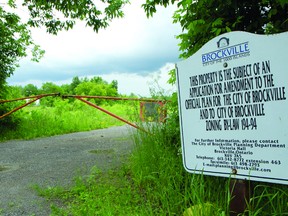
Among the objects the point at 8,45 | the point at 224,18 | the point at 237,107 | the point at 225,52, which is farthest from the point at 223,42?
the point at 8,45

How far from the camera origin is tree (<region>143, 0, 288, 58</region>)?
2574 mm

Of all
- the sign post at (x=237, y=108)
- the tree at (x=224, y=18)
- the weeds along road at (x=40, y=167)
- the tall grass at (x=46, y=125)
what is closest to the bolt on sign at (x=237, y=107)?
the sign post at (x=237, y=108)

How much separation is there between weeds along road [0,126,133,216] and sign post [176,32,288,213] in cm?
166

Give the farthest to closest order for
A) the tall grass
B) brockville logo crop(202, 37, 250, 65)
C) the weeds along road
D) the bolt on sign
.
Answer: the tall grass, the weeds along road, brockville logo crop(202, 37, 250, 65), the bolt on sign

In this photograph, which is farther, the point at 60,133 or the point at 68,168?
the point at 60,133

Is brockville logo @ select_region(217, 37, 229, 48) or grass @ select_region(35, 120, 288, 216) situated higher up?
brockville logo @ select_region(217, 37, 229, 48)

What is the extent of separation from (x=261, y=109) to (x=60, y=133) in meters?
8.51

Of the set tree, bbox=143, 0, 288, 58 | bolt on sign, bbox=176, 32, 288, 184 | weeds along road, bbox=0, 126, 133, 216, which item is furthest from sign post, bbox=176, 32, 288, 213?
weeds along road, bbox=0, 126, 133, 216

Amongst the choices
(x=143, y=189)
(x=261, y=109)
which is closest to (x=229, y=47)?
(x=261, y=109)

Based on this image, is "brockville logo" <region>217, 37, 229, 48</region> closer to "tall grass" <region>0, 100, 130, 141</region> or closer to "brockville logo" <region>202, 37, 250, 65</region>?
"brockville logo" <region>202, 37, 250, 65</region>

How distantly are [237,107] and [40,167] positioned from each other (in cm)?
359

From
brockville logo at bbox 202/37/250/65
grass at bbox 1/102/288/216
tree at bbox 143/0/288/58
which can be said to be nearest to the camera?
brockville logo at bbox 202/37/250/65

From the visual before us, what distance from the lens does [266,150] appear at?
1.93m

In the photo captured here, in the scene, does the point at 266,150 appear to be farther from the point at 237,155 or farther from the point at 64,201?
the point at 64,201
